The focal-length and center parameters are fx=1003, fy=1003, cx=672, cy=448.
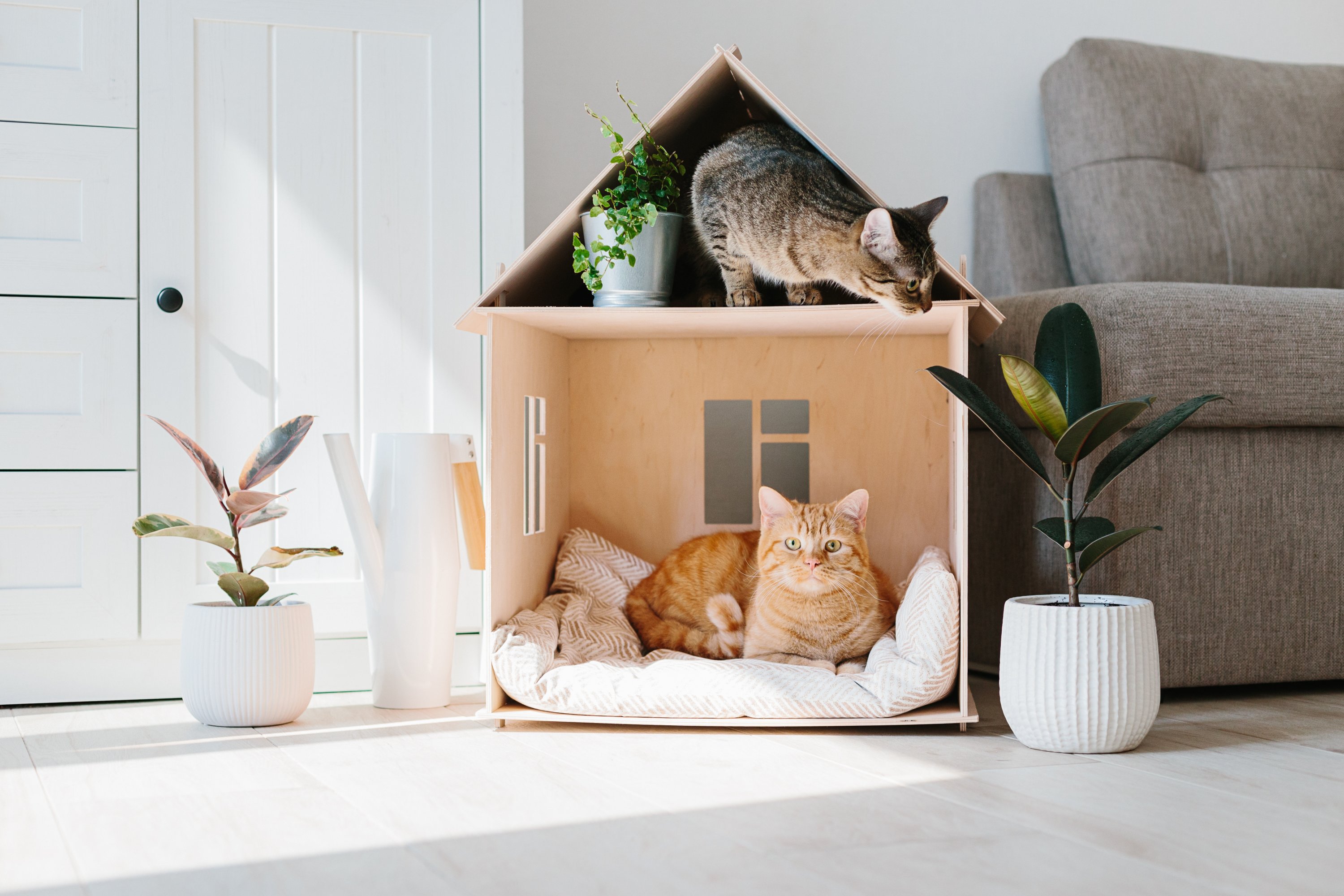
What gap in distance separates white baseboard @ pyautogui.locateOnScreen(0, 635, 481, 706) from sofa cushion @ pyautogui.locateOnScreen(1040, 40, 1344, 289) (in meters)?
1.58

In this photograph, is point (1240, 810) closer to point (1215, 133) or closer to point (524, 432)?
point (524, 432)

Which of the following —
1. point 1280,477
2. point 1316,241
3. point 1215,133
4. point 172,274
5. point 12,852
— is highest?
point 1215,133

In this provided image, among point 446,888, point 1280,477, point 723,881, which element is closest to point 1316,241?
point 1280,477

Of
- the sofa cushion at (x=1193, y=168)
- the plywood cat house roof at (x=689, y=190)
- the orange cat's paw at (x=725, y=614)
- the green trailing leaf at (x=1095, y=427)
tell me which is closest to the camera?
the green trailing leaf at (x=1095, y=427)

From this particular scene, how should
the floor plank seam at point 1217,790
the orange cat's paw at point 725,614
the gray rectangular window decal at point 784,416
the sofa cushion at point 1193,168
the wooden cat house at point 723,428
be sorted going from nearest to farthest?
the floor plank seam at point 1217,790, the orange cat's paw at point 725,614, the wooden cat house at point 723,428, the gray rectangular window decal at point 784,416, the sofa cushion at point 1193,168

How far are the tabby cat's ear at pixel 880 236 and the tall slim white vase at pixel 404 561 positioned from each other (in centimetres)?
70

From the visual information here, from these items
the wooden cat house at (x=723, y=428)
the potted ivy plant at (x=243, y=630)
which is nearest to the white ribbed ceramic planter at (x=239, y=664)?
the potted ivy plant at (x=243, y=630)

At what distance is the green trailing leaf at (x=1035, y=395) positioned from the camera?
117 centimetres

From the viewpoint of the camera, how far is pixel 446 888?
2.61 feet

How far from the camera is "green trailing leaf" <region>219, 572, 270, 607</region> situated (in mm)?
1375

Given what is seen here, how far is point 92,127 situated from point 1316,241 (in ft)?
7.60

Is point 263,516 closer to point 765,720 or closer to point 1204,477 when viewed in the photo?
point 765,720

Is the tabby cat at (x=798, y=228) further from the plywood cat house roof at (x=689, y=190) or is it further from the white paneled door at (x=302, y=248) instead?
the white paneled door at (x=302, y=248)

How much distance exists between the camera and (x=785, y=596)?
1486 millimetres
